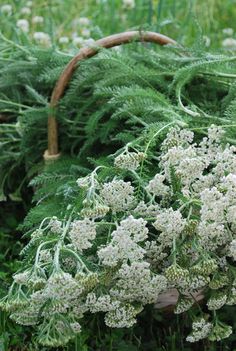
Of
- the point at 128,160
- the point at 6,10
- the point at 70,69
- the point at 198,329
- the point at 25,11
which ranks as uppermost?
the point at 128,160

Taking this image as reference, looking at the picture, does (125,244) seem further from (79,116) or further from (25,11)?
(25,11)

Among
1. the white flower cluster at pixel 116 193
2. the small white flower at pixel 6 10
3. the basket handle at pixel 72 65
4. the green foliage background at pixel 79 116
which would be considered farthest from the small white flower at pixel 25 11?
the white flower cluster at pixel 116 193

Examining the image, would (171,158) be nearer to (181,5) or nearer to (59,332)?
(59,332)

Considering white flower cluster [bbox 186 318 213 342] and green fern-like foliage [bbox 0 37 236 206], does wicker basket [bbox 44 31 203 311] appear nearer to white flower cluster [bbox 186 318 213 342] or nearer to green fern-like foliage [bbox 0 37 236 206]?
green fern-like foliage [bbox 0 37 236 206]

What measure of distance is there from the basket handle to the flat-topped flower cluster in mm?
751

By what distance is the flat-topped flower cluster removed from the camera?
1.72 meters

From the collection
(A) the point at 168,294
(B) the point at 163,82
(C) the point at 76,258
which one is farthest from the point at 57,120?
(C) the point at 76,258

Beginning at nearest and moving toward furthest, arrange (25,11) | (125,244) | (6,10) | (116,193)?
(125,244) → (116,193) → (6,10) → (25,11)

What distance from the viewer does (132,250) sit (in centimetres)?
174

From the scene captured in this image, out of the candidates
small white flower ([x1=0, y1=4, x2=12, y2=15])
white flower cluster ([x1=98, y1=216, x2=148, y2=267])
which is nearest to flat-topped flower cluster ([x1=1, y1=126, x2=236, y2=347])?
white flower cluster ([x1=98, y1=216, x2=148, y2=267])

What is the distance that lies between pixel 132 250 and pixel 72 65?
104cm

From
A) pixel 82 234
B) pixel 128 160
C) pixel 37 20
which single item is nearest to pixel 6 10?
pixel 37 20

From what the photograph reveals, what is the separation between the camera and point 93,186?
1.83 m

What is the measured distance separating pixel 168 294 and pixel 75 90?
0.80 meters
